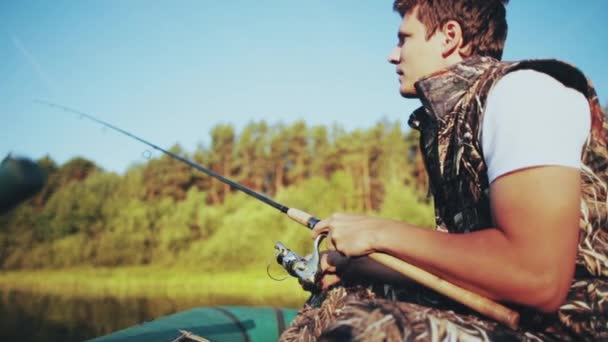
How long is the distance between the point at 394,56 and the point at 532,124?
755mm

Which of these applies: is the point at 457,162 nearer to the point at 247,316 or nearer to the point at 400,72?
the point at 400,72

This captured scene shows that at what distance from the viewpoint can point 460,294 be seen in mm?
1115

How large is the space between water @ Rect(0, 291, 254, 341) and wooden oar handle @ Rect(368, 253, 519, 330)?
6.89 meters

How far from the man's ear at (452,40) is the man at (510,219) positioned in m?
0.15

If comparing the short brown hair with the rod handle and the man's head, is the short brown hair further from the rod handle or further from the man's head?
the rod handle

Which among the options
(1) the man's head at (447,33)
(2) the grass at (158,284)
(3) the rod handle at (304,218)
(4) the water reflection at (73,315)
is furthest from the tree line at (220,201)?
(1) the man's head at (447,33)

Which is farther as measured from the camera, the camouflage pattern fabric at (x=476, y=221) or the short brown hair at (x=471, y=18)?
the short brown hair at (x=471, y=18)

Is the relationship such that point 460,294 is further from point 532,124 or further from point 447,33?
point 447,33

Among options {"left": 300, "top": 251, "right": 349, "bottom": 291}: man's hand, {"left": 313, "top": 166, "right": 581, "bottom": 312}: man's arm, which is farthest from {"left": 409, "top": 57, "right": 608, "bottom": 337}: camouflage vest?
{"left": 300, "top": 251, "right": 349, "bottom": 291}: man's hand

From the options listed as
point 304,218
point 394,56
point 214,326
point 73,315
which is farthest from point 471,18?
point 73,315

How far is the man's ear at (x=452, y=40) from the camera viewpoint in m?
1.47

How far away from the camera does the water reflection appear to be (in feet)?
27.4

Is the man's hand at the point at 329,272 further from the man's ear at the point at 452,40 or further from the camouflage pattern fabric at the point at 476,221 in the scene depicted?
the man's ear at the point at 452,40

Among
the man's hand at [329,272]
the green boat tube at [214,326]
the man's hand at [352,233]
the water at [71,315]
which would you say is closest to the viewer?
the man's hand at [352,233]
